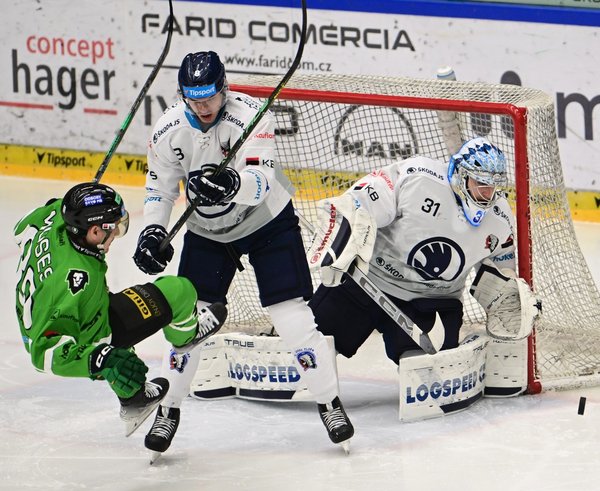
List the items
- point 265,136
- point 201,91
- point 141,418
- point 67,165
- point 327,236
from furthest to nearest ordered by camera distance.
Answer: point 67,165, point 327,236, point 265,136, point 201,91, point 141,418

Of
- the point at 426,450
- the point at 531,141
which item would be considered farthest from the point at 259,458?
the point at 531,141

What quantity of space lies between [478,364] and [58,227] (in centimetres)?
164

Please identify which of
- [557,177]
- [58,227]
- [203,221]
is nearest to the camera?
[58,227]

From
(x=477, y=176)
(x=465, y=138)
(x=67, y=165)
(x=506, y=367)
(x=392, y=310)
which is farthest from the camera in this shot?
(x=67, y=165)

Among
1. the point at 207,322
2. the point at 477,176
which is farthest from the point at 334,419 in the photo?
the point at 477,176

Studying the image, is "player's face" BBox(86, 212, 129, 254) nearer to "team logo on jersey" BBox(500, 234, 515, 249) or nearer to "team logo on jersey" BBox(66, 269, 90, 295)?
"team logo on jersey" BBox(66, 269, 90, 295)

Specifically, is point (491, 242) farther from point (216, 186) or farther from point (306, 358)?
point (216, 186)

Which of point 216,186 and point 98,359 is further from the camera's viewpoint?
point 216,186

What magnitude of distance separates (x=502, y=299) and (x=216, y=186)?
4.17ft

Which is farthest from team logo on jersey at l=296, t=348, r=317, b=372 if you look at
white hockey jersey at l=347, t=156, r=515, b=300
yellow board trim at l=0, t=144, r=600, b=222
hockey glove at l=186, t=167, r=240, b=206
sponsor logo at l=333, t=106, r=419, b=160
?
yellow board trim at l=0, t=144, r=600, b=222

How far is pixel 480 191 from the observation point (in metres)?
4.97

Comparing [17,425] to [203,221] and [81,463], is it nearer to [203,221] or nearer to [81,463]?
[81,463]

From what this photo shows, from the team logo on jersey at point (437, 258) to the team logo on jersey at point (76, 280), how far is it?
1337mm

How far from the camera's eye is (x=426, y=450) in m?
4.87
